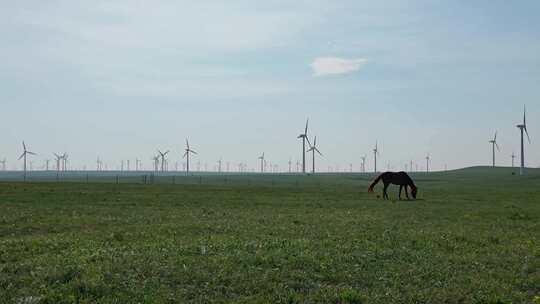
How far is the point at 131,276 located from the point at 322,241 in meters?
7.82

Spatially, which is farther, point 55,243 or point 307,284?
point 55,243

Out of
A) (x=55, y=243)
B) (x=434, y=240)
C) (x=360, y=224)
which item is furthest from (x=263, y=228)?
(x=55, y=243)

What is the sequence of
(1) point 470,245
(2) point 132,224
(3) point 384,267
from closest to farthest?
(3) point 384,267 < (1) point 470,245 < (2) point 132,224

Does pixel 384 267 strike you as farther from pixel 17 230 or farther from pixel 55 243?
pixel 17 230

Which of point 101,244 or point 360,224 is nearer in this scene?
point 101,244

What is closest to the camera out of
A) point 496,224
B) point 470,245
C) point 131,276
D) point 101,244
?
point 131,276

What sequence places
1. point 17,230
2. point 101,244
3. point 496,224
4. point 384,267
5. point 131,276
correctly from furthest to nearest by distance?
point 496,224 → point 17,230 → point 101,244 → point 384,267 → point 131,276

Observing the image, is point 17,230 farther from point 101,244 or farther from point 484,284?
point 484,284

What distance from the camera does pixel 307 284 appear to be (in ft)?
40.9

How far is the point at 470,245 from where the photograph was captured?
19000mm

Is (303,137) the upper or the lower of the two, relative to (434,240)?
upper

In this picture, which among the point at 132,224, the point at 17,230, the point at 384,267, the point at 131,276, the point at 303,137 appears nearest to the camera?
the point at 131,276

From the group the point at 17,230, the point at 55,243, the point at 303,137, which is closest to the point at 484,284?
the point at 55,243

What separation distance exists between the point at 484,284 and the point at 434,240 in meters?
6.87
